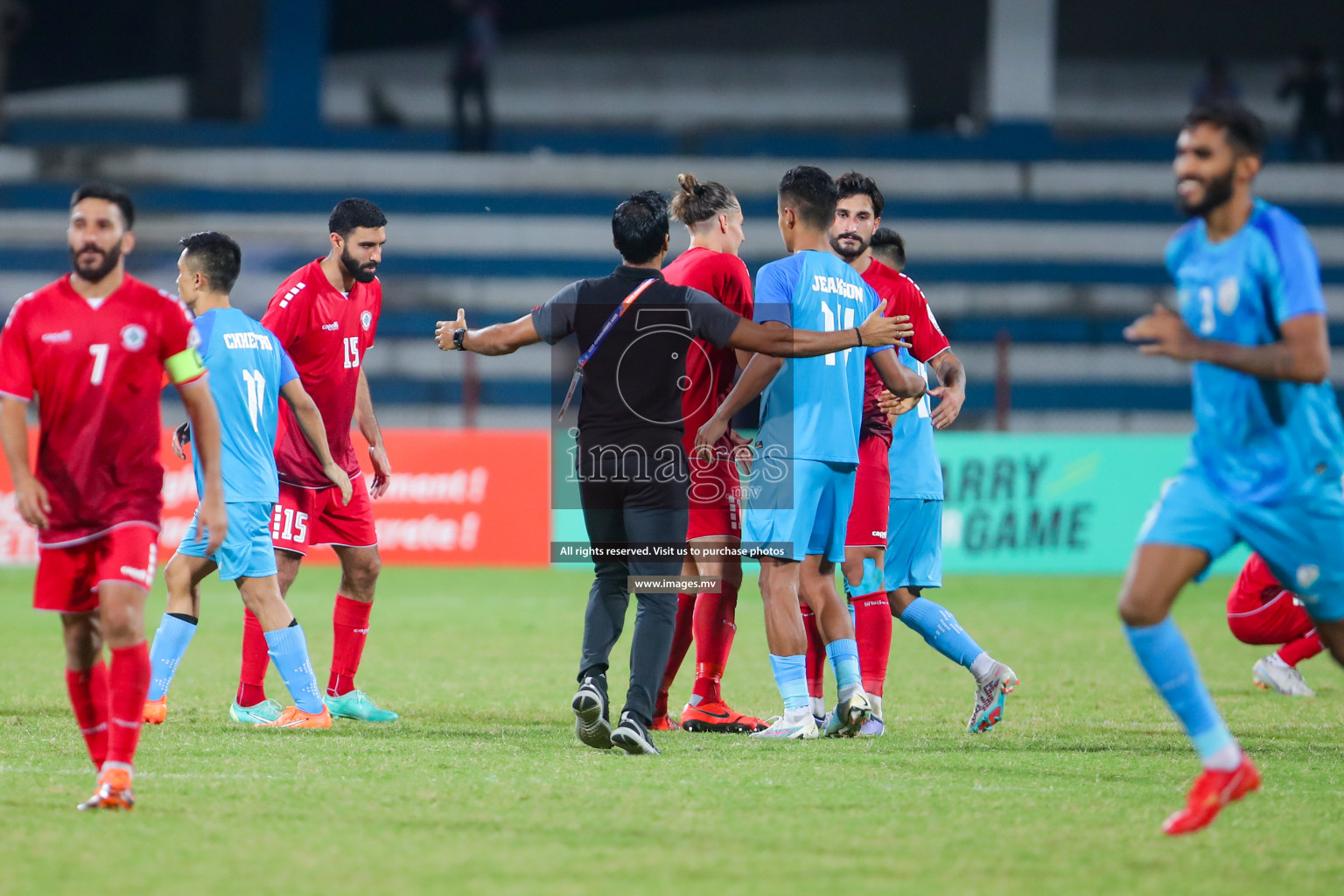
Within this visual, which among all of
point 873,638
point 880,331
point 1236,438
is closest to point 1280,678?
point 873,638

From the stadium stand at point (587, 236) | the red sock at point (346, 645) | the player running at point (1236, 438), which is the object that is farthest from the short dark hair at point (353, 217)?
the stadium stand at point (587, 236)

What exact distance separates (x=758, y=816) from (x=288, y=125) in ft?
73.9

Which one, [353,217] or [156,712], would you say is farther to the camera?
[353,217]

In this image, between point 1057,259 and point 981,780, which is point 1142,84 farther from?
point 981,780

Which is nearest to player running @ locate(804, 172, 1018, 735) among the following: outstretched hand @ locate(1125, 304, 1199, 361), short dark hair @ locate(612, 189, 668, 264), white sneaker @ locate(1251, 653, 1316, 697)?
short dark hair @ locate(612, 189, 668, 264)

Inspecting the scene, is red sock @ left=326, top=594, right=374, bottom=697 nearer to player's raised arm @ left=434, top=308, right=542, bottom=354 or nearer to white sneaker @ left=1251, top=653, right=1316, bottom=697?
player's raised arm @ left=434, top=308, right=542, bottom=354

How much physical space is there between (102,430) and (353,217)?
270 cm

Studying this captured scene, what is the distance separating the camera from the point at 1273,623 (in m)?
8.40

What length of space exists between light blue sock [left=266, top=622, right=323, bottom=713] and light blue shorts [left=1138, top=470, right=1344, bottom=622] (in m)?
4.02

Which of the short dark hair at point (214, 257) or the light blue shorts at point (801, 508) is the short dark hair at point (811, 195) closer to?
the light blue shorts at point (801, 508)

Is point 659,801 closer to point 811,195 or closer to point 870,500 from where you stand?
point 870,500

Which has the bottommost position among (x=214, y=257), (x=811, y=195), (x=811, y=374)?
(x=811, y=374)

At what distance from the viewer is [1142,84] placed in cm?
2838

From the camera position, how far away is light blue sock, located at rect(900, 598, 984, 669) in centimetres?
724
